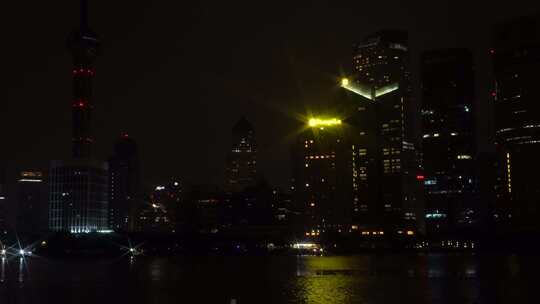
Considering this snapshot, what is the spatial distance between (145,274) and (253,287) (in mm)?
32055

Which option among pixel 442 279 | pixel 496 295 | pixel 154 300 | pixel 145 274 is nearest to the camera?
pixel 154 300

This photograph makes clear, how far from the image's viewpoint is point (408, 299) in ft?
271

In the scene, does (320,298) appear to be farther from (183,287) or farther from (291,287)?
(183,287)

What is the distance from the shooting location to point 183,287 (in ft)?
319

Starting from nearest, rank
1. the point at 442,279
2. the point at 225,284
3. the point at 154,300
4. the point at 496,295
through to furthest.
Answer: the point at 154,300 → the point at 496,295 → the point at 225,284 → the point at 442,279

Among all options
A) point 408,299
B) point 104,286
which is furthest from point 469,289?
point 104,286

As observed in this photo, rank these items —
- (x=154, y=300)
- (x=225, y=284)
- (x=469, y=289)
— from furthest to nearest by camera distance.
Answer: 1. (x=225, y=284)
2. (x=469, y=289)
3. (x=154, y=300)

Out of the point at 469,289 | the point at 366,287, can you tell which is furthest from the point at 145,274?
the point at 469,289

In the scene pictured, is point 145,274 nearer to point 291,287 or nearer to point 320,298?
point 291,287

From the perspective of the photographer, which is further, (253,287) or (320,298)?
(253,287)

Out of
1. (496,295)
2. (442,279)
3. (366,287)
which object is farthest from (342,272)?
(496,295)

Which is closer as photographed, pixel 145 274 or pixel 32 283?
pixel 32 283

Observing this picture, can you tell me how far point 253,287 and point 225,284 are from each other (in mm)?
Answer: 4890

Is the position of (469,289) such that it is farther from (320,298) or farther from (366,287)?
(320,298)
